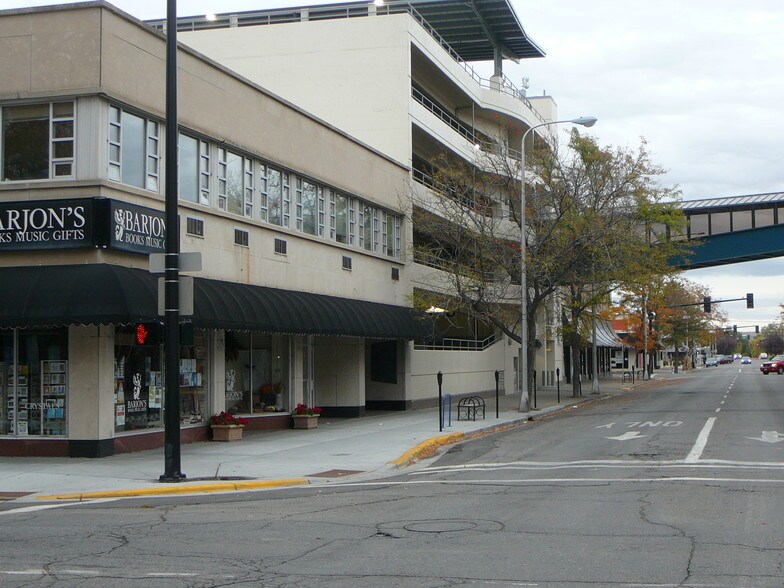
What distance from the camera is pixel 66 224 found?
58.7 ft

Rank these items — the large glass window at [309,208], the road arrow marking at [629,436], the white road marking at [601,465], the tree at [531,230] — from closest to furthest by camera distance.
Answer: the white road marking at [601,465]
the road arrow marking at [629,436]
the large glass window at [309,208]
the tree at [531,230]

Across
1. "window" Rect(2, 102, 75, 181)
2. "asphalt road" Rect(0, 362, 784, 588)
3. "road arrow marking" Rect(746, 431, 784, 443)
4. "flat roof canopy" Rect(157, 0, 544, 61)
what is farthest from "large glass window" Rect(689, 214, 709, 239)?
"window" Rect(2, 102, 75, 181)

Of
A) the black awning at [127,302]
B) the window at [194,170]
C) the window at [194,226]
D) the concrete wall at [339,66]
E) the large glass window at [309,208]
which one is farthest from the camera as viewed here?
the concrete wall at [339,66]

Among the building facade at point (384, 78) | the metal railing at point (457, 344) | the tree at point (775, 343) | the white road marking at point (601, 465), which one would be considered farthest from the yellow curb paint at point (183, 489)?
the tree at point (775, 343)

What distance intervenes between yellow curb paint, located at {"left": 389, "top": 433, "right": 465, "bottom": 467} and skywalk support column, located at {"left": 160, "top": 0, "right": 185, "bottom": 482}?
4.70 meters

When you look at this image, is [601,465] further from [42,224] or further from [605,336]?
[605,336]

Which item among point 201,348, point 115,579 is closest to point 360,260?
point 201,348

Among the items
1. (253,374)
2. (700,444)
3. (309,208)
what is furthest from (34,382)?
(700,444)

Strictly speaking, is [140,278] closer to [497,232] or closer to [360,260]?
[360,260]

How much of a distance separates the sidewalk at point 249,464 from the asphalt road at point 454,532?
943 mm

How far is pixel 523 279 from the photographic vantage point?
1246 inches

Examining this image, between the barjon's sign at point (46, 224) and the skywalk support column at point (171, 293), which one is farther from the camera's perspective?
the barjon's sign at point (46, 224)

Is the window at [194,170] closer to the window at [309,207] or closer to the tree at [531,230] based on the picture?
the window at [309,207]

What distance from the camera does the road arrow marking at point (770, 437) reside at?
67.1 ft
